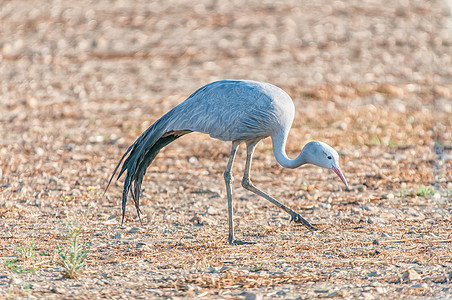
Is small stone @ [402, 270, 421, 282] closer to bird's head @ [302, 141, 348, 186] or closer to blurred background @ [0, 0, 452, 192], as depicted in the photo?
bird's head @ [302, 141, 348, 186]

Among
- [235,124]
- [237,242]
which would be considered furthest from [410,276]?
[235,124]

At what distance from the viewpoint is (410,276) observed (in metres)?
5.75

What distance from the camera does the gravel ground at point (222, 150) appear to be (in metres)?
6.09

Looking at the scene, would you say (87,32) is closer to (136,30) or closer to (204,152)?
(136,30)

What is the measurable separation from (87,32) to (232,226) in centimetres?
1216

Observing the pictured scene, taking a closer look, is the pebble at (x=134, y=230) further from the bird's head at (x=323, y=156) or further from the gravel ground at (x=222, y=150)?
the bird's head at (x=323, y=156)

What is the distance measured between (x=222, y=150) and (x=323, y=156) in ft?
12.7

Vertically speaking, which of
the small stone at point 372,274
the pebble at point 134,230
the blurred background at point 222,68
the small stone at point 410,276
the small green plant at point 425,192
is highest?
the small stone at point 410,276

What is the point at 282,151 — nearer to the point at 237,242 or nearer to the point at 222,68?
the point at 237,242

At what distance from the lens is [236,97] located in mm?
7258

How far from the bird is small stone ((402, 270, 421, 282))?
1.53 metres

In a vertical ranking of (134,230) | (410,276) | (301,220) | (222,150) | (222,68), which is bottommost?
(222,68)

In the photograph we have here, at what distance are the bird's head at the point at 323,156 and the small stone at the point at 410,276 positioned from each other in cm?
146

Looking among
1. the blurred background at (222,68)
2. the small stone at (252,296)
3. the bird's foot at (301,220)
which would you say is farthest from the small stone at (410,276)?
the blurred background at (222,68)
